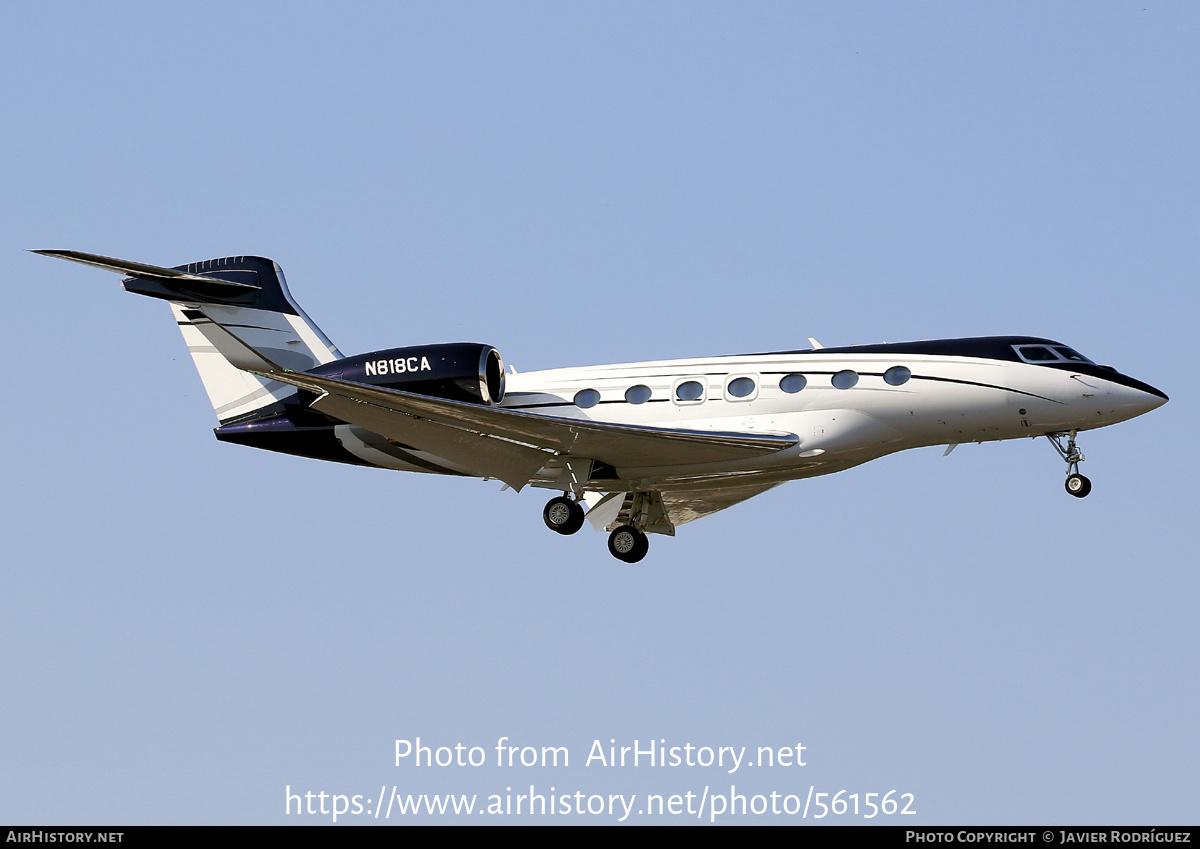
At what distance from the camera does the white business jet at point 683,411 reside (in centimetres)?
2059

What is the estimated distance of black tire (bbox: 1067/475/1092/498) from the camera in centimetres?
2061

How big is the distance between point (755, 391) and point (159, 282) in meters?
9.93

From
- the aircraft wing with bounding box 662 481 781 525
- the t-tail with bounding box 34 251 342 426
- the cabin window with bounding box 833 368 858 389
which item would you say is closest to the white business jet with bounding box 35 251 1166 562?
the cabin window with bounding box 833 368 858 389

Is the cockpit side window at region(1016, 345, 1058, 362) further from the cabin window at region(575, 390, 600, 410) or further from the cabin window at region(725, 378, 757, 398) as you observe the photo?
the cabin window at region(575, 390, 600, 410)

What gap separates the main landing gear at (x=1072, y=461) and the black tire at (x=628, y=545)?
248 inches

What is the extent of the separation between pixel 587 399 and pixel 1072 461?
7.15 meters

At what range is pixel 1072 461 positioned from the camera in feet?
68.5

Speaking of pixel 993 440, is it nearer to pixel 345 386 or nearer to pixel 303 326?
pixel 345 386

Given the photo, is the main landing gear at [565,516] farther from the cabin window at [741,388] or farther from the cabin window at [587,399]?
the cabin window at [741,388]

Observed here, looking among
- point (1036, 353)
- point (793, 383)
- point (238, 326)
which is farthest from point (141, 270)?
point (1036, 353)

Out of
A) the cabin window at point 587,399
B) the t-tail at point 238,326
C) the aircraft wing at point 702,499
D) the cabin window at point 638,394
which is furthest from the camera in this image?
the t-tail at point 238,326

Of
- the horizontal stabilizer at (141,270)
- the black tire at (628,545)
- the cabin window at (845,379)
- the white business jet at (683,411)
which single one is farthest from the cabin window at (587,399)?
the horizontal stabilizer at (141,270)

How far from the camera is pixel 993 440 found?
21.1 m
